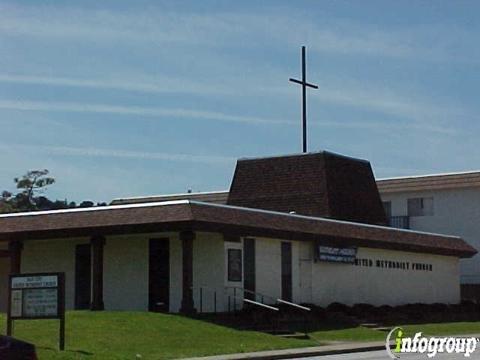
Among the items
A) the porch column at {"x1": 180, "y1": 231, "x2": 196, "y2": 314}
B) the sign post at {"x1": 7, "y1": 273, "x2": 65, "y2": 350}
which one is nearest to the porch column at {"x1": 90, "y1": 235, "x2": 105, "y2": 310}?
the porch column at {"x1": 180, "y1": 231, "x2": 196, "y2": 314}

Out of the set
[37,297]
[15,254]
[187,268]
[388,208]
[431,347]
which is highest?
[388,208]

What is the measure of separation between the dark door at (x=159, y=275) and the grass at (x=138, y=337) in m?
4.30

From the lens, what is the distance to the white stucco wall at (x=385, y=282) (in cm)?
4547

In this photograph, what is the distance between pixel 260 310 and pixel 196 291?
2516 millimetres

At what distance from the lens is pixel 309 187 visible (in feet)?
167

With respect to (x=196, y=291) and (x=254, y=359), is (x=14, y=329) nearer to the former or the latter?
(x=254, y=359)

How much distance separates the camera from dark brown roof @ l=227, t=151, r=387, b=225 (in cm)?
5044

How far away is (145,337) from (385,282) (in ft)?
66.8

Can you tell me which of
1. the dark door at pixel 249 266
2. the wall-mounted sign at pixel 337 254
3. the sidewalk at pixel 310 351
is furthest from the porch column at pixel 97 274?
the sidewalk at pixel 310 351

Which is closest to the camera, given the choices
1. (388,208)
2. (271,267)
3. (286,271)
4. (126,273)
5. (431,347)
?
(431,347)

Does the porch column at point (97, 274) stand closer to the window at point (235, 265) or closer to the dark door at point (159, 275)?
the dark door at point (159, 275)

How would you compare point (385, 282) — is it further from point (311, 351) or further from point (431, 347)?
point (431, 347)

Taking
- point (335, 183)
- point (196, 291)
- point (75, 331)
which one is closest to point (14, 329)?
point (75, 331)

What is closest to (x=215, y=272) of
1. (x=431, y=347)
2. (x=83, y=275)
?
(x=83, y=275)
